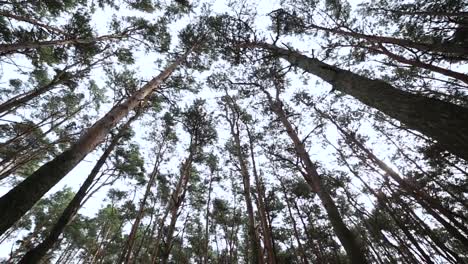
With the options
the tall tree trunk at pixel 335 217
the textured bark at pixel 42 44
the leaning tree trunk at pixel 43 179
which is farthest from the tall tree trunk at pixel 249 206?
the textured bark at pixel 42 44

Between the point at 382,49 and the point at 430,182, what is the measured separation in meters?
8.87

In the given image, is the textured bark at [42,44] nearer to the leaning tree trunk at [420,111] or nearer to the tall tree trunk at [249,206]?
Answer: the tall tree trunk at [249,206]

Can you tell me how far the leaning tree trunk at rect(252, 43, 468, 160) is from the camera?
154 centimetres

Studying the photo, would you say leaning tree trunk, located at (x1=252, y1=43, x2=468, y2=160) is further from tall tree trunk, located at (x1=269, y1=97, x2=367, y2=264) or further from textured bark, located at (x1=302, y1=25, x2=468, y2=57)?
textured bark, located at (x1=302, y1=25, x2=468, y2=57)

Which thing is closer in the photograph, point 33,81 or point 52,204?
point 33,81

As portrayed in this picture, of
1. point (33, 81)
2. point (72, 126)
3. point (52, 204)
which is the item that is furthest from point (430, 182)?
point (52, 204)

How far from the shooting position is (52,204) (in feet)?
66.9

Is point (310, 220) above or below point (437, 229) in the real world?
above

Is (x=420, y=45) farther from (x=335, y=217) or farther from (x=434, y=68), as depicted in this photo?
(x=335, y=217)

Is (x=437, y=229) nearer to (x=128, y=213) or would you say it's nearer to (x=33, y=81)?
(x=128, y=213)

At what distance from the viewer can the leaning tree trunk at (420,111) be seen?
1544mm

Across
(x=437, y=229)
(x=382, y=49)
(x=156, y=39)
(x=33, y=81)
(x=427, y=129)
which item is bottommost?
(x=427, y=129)

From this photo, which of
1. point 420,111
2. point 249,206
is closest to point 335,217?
point 249,206

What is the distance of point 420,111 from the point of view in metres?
1.89
